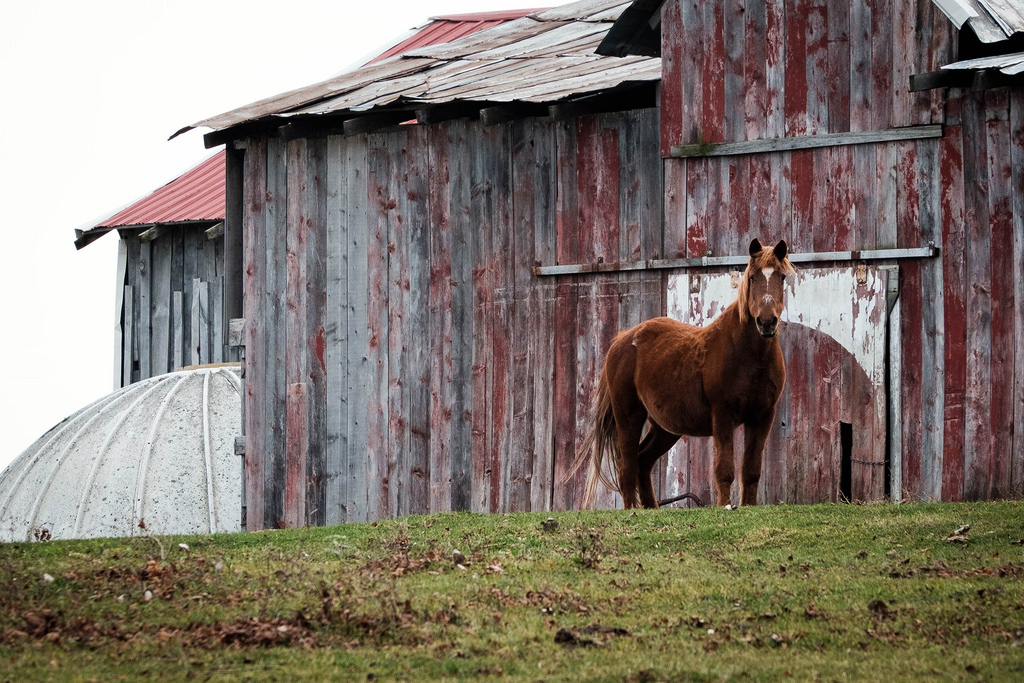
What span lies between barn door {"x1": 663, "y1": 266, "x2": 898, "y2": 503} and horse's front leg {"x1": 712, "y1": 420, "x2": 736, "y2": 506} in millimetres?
1325

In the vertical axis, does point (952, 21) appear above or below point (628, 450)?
above

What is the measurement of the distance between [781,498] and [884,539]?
319cm

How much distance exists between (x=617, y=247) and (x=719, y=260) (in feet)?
3.63

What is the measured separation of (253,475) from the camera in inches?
589

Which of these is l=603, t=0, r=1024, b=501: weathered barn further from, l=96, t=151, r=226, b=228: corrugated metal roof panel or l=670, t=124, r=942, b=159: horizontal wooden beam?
l=96, t=151, r=226, b=228: corrugated metal roof panel

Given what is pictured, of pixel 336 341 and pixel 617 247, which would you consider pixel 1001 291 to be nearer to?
pixel 617 247

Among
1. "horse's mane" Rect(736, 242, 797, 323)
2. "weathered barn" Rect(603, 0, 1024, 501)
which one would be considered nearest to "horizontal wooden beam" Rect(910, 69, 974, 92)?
"weathered barn" Rect(603, 0, 1024, 501)

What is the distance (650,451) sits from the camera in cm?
1172

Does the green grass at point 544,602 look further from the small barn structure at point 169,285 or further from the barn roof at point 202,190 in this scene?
the barn roof at point 202,190

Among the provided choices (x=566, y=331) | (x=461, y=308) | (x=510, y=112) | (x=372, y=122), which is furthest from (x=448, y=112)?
(x=566, y=331)

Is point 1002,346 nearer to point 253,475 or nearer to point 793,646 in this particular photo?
point 793,646

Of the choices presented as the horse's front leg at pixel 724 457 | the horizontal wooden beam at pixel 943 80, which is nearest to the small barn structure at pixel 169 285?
the horse's front leg at pixel 724 457

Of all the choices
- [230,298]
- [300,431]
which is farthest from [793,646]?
[230,298]

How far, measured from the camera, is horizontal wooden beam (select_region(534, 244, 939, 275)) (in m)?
11.4
